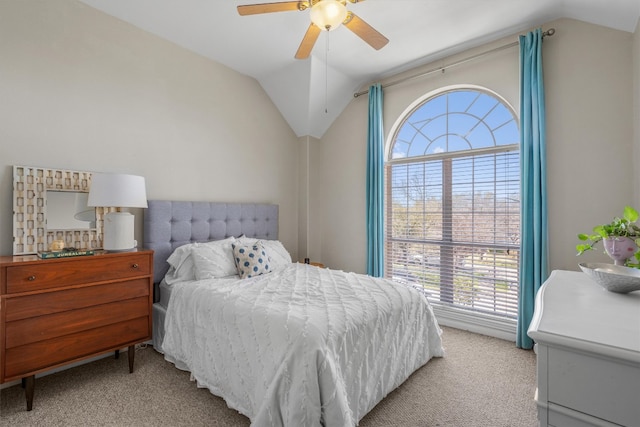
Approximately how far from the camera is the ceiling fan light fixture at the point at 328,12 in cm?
169

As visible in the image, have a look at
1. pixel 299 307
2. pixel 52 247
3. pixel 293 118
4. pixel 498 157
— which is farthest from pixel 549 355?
pixel 293 118

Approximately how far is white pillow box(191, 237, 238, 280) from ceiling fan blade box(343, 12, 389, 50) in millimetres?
2118

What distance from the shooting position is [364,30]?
198 centimetres

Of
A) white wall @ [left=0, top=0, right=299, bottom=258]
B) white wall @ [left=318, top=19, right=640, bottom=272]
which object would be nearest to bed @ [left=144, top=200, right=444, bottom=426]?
white wall @ [left=0, top=0, right=299, bottom=258]

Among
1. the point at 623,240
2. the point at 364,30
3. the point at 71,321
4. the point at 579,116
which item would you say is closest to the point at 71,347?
the point at 71,321

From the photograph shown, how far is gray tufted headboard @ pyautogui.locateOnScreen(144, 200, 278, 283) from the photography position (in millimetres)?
2779

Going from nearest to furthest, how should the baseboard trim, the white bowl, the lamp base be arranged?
the white bowl → the lamp base → the baseboard trim

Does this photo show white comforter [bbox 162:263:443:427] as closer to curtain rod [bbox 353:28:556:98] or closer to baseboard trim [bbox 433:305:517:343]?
baseboard trim [bbox 433:305:517:343]

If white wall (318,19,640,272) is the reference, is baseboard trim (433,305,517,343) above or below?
below

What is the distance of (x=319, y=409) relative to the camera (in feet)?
4.68

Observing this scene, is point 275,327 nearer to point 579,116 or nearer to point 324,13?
point 324,13

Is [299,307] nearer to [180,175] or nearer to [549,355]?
[549,355]

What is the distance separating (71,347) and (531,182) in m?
3.85

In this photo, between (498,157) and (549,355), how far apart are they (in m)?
2.74
